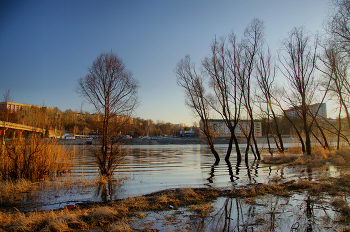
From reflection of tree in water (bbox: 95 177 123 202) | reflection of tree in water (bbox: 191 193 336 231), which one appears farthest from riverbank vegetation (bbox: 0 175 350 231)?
reflection of tree in water (bbox: 95 177 123 202)

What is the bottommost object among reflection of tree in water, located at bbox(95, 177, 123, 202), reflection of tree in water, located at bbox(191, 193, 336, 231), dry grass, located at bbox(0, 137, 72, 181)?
→ reflection of tree in water, located at bbox(95, 177, 123, 202)

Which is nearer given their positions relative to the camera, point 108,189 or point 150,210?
point 150,210

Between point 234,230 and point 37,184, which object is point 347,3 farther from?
point 37,184

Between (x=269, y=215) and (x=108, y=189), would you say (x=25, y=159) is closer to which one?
(x=108, y=189)

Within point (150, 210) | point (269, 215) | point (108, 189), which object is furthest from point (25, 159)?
point (269, 215)

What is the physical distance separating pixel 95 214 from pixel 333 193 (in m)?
8.11

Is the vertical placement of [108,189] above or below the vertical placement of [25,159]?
below

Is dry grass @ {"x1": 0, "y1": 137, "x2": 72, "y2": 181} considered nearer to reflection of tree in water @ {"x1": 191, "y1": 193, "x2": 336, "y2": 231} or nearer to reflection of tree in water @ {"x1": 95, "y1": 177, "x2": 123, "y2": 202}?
reflection of tree in water @ {"x1": 95, "y1": 177, "x2": 123, "y2": 202}

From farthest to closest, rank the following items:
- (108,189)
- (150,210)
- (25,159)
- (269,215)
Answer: (25,159) < (108,189) < (150,210) < (269,215)

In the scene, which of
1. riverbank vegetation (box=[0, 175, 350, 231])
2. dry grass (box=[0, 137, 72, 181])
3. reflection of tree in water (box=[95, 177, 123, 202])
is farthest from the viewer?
dry grass (box=[0, 137, 72, 181])

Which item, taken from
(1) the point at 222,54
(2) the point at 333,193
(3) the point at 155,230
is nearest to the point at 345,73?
(1) the point at 222,54

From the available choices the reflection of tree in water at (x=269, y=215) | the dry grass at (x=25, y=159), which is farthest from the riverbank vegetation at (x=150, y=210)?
the dry grass at (x=25, y=159)

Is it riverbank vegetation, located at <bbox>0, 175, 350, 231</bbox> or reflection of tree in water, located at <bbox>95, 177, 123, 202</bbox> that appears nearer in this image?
riverbank vegetation, located at <bbox>0, 175, 350, 231</bbox>

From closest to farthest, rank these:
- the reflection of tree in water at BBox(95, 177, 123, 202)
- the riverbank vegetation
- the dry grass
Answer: the riverbank vegetation
the reflection of tree in water at BBox(95, 177, 123, 202)
the dry grass
